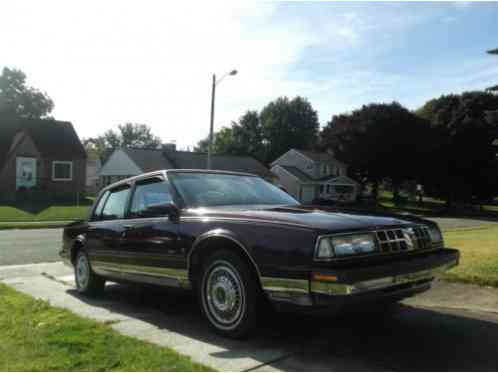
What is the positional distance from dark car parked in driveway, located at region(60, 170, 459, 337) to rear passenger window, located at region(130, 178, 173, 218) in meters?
0.01

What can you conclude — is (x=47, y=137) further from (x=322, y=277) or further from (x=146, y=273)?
(x=322, y=277)

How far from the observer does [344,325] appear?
4.76 m

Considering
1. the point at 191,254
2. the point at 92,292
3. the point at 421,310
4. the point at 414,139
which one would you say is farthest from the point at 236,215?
the point at 414,139

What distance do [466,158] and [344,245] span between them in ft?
164

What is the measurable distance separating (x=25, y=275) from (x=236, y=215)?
510 cm

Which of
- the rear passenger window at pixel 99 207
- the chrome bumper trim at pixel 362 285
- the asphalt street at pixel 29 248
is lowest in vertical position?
the asphalt street at pixel 29 248

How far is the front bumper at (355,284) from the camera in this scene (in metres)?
3.49

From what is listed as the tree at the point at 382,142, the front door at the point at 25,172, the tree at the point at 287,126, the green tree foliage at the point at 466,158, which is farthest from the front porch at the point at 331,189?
the front door at the point at 25,172

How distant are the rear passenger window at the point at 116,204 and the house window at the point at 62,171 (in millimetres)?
31823

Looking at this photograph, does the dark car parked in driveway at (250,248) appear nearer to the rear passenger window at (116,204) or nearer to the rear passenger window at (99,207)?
the rear passenger window at (116,204)

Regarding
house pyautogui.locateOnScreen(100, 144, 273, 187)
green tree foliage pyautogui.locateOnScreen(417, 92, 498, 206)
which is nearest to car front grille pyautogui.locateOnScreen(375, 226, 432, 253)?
house pyautogui.locateOnScreen(100, 144, 273, 187)

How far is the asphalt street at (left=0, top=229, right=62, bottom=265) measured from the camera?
962 centimetres

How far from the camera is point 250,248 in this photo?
13.1 ft

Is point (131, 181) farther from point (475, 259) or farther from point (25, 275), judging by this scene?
point (475, 259)
